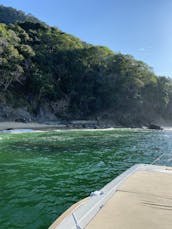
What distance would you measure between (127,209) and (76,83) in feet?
144

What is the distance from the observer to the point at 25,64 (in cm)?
3962

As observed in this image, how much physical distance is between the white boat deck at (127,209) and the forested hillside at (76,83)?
113 ft

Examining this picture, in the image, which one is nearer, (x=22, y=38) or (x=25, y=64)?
(x=25, y=64)

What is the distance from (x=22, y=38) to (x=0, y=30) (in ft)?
26.3

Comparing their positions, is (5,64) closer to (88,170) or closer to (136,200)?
(88,170)

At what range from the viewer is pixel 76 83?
4653cm

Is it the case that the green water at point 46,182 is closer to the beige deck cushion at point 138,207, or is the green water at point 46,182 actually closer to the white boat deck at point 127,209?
the white boat deck at point 127,209

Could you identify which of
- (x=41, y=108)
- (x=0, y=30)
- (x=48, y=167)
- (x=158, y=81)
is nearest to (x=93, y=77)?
(x=41, y=108)

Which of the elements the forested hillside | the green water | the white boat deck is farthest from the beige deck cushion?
the forested hillside

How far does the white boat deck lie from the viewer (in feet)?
9.97

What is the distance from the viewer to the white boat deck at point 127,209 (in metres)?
3.04

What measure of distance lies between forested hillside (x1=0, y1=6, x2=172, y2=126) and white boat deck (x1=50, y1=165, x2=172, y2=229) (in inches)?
1355

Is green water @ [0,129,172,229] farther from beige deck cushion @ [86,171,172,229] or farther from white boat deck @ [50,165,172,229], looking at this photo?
beige deck cushion @ [86,171,172,229]

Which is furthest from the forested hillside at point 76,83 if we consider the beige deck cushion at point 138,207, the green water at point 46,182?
the beige deck cushion at point 138,207
